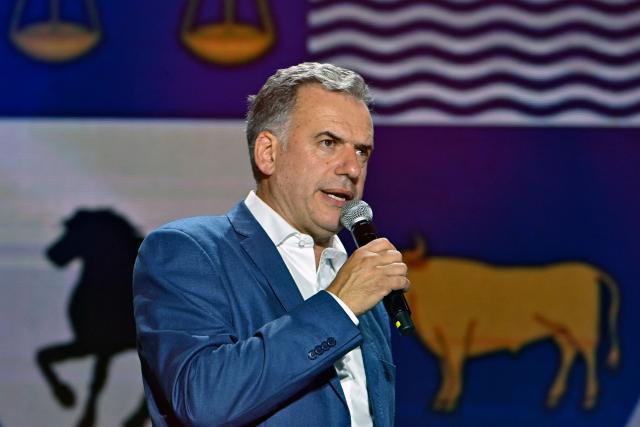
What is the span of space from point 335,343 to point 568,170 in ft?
7.37

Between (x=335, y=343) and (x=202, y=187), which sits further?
(x=202, y=187)

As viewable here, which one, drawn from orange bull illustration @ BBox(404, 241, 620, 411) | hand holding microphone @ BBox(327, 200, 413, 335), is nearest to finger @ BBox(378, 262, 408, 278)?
hand holding microphone @ BBox(327, 200, 413, 335)

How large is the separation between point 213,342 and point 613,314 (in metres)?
2.37

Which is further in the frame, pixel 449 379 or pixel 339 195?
pixel 449 379

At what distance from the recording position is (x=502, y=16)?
3.57 meters

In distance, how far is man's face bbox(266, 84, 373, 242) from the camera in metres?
1.71

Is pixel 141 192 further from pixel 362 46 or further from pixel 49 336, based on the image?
pixel 362 46

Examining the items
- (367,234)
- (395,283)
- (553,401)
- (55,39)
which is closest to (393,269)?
(395,283)

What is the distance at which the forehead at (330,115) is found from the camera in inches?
67.5

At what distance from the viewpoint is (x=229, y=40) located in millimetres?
3523

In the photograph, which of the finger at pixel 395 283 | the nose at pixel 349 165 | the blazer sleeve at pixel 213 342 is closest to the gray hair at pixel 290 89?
the nose at pixel 349 165

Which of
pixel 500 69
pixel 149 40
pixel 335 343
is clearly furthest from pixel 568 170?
pixel 335 343

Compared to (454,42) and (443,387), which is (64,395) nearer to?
(443,387)

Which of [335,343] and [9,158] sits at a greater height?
[335,343]
